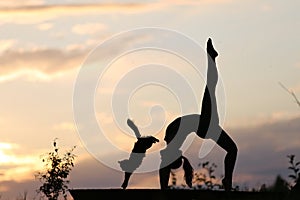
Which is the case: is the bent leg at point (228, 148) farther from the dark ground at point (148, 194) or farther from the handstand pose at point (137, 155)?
the dark ground at point (148, 194)

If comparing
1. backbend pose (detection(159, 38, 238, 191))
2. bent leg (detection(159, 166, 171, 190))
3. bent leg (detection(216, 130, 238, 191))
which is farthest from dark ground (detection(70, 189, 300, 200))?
bent leg (detection(216, 130, 238, 191))

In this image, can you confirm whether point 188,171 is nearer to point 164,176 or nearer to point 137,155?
point 164,176

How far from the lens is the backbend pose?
16.0 m

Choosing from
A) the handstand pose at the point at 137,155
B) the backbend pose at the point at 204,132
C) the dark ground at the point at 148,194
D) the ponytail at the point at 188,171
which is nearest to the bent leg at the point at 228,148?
the backbend pose at the point at 204,132

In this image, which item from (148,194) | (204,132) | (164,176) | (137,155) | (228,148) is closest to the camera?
(148,194)

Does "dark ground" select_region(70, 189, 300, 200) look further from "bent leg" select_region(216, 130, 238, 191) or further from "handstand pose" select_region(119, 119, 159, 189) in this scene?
"bent leg" select_region(216, 130, 238, 191)

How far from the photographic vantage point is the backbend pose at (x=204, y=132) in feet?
52.4

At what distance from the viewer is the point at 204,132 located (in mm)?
16422

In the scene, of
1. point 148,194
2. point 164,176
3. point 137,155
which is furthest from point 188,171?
point 148,194

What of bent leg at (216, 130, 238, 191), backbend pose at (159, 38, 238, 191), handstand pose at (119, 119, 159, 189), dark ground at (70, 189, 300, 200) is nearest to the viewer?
dark ground at (70, 189, 300, 200)

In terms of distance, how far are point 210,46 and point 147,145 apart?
9.40 feet

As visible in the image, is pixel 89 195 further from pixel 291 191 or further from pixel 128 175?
pixel 291 191

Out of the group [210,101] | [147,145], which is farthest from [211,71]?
[147,145]

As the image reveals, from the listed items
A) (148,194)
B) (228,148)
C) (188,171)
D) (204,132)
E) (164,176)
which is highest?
(204,132)
